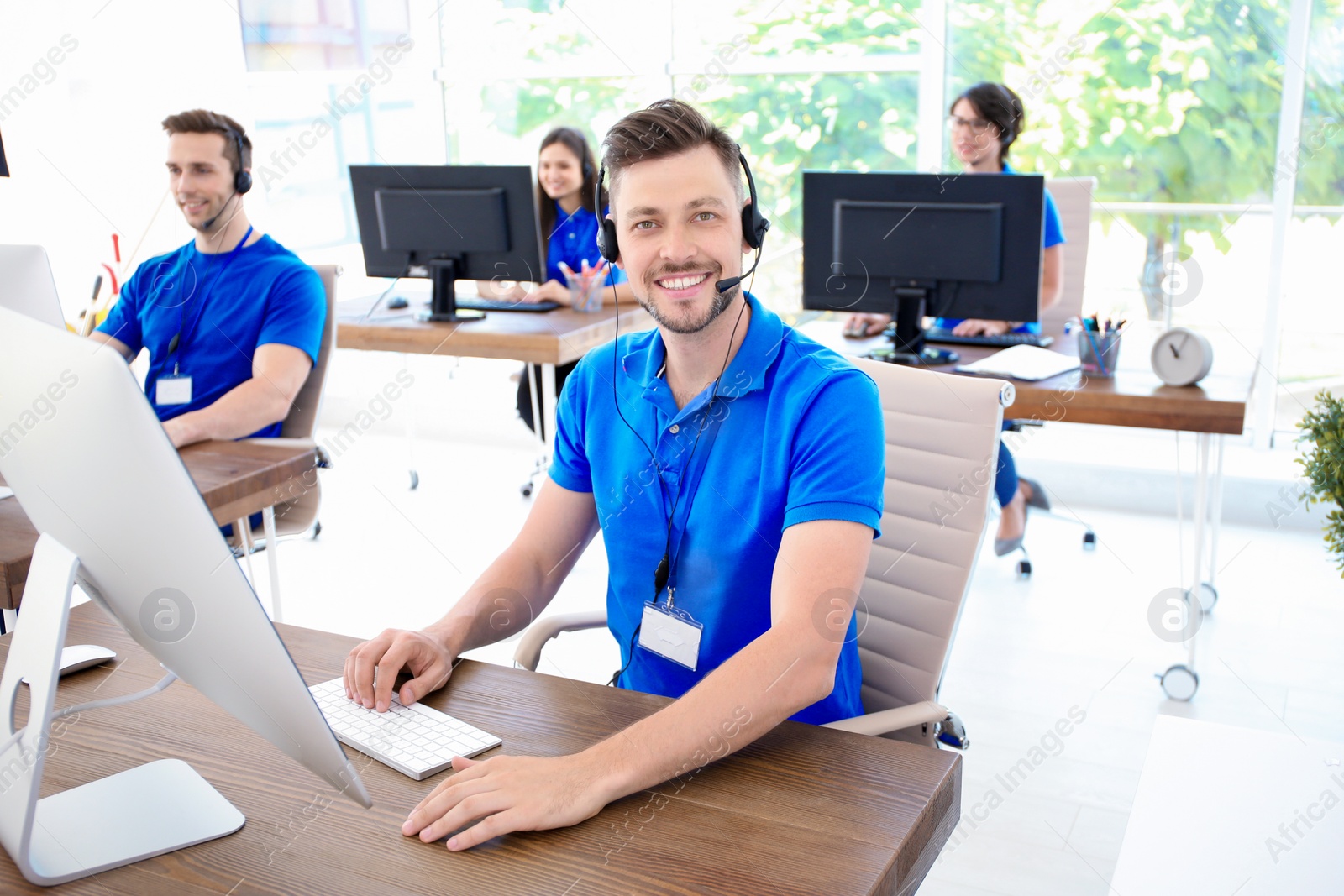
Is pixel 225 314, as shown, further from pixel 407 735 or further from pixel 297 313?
pixel 407 735

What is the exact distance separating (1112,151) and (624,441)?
3.29m

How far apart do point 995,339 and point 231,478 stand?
2.09 meters

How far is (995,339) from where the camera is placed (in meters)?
3.12

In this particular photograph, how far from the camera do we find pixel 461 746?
1081 mm

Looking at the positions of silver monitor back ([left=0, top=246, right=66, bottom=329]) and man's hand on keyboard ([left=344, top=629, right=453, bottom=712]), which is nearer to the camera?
man's hand on keyboard ([left=344, top=629, right=453, bottom=712])

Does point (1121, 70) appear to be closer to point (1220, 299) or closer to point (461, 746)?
point (1220, 299)

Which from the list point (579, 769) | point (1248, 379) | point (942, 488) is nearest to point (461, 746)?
point (579, 769)

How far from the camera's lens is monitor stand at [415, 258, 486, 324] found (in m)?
3.64

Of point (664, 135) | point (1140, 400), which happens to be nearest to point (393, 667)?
point (664, 135)

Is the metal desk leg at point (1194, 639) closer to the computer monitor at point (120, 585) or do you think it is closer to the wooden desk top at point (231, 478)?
the wooden desk top at point (231, 478)

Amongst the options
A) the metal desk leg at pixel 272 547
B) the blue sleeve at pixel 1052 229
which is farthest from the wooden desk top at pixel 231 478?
the blue sleeve at pixel 1052 229

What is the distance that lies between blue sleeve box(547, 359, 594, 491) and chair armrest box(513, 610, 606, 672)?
19 centimetres

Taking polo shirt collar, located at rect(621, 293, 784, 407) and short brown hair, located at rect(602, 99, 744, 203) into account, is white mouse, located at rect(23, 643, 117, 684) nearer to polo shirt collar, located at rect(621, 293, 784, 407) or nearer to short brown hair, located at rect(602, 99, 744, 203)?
polo shirt collar, located at rect(621, 293, 784, 407)

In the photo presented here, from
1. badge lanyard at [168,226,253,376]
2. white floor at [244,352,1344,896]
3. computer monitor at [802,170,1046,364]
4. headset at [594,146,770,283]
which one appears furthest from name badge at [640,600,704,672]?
badge lanyard at [168,226,253,376]
